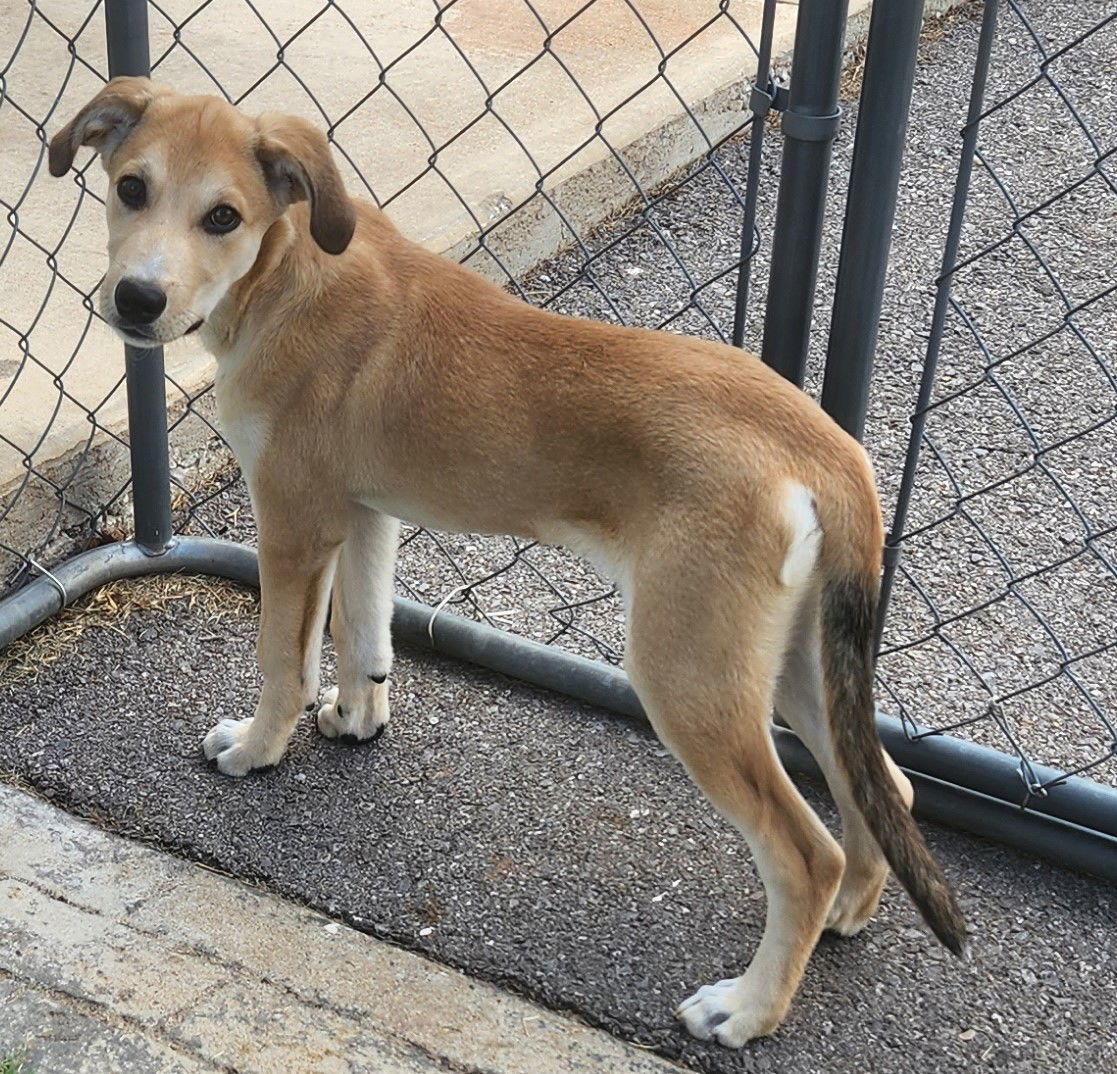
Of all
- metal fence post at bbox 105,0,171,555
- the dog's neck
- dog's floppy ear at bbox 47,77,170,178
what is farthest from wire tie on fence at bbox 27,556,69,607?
dog's floppy ear at bbox 47,77,170,178

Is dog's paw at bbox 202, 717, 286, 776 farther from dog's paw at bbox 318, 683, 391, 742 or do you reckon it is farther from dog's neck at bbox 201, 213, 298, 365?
dog's neck at bbox 201, 213, 298, 365

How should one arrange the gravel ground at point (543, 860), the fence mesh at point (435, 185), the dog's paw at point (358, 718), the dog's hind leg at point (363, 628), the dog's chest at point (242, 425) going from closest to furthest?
the gravel ground at point (543, 860)
the dog's chest at point (242, 425)
the dog's hind leg at point (363, 628)
the dog's paw at point (358, 718)
the fence mesh at point (435, 185)

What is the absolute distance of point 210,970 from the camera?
109 inches

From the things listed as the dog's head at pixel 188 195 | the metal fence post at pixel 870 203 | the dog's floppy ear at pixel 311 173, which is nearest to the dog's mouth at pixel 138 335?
the dog's head at pixel 188 195

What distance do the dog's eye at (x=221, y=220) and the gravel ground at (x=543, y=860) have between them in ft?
3.88

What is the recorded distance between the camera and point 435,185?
16.9 ft

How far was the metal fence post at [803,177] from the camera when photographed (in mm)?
2668

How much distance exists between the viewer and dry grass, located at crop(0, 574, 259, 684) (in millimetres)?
3549

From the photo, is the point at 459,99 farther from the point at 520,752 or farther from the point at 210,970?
the point at 210,970

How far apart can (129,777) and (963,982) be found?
5.58 ft

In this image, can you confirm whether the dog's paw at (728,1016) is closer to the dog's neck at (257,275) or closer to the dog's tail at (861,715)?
the dog's tail at (861,715)

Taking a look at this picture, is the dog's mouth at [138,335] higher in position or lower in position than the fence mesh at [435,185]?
higher

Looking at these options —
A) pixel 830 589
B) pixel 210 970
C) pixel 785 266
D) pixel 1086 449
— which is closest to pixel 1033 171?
pixel 1086 449

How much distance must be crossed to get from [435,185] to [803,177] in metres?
2.57
